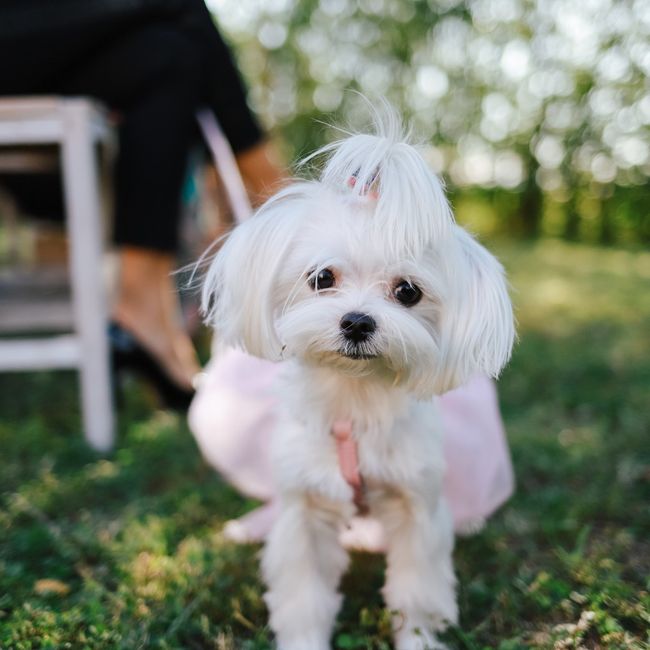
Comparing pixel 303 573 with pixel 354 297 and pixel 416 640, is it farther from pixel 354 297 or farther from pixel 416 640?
pixel 354 297

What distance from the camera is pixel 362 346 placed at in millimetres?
1372

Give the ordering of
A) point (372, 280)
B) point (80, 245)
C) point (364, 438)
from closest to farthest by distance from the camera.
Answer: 1. point (372, 280)
2. point (364, 438)
3. point (80, 245)

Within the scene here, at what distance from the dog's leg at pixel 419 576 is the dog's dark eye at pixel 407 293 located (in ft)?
1.48

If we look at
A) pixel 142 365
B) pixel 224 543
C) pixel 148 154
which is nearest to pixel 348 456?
pixel 224 543

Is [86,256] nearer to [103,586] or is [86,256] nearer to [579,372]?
[103,586]

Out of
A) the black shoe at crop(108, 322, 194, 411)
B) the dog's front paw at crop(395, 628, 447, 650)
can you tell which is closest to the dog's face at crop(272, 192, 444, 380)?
the dog's front paw at crop(395, 628, 447, 650)

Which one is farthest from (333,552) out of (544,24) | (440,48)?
(440,48)

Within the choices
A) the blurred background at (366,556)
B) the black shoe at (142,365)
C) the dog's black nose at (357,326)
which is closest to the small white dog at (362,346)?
the dog's black nose at (357,326)

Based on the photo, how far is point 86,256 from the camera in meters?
2.58

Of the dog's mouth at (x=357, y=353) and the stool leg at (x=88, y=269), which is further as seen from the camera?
the stool leg at (x=88, y=269)

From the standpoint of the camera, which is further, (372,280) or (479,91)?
(479,91)

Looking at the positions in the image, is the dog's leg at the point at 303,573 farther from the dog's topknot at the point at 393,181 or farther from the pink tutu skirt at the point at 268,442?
the dog's topknot at the point at 393,181

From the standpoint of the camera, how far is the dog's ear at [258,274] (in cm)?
150

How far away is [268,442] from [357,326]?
0.87 meters
